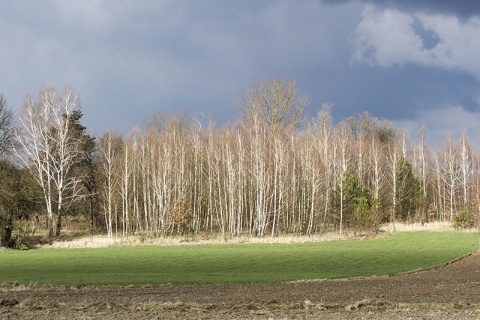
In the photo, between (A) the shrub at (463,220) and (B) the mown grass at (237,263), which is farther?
(A) the shrub at (463,220)

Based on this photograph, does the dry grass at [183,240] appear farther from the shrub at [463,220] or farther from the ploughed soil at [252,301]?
the ploughed soil at [252,301]

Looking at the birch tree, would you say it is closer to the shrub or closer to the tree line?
the tree line

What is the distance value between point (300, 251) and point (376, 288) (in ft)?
63.0

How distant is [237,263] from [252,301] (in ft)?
51.2

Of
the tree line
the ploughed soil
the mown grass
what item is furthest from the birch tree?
the ploughed soil

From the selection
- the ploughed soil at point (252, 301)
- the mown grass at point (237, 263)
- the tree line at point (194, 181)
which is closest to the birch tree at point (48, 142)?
the tree line at point (194, 181)

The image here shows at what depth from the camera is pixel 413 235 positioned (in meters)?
51.4

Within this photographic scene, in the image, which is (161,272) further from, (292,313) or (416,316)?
(416,316)

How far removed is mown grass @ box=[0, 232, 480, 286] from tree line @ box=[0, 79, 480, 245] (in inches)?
418

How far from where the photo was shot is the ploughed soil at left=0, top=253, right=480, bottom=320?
47.9 feet

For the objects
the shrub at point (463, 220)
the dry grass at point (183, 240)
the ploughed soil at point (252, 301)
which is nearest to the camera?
the ploughed soil at point (252, 301)

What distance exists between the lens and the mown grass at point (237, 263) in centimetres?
2567

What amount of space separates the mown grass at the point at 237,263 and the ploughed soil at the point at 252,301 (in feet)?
9.73

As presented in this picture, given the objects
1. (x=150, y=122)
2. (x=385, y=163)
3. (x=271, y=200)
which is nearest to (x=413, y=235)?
(x=271, y=200)
